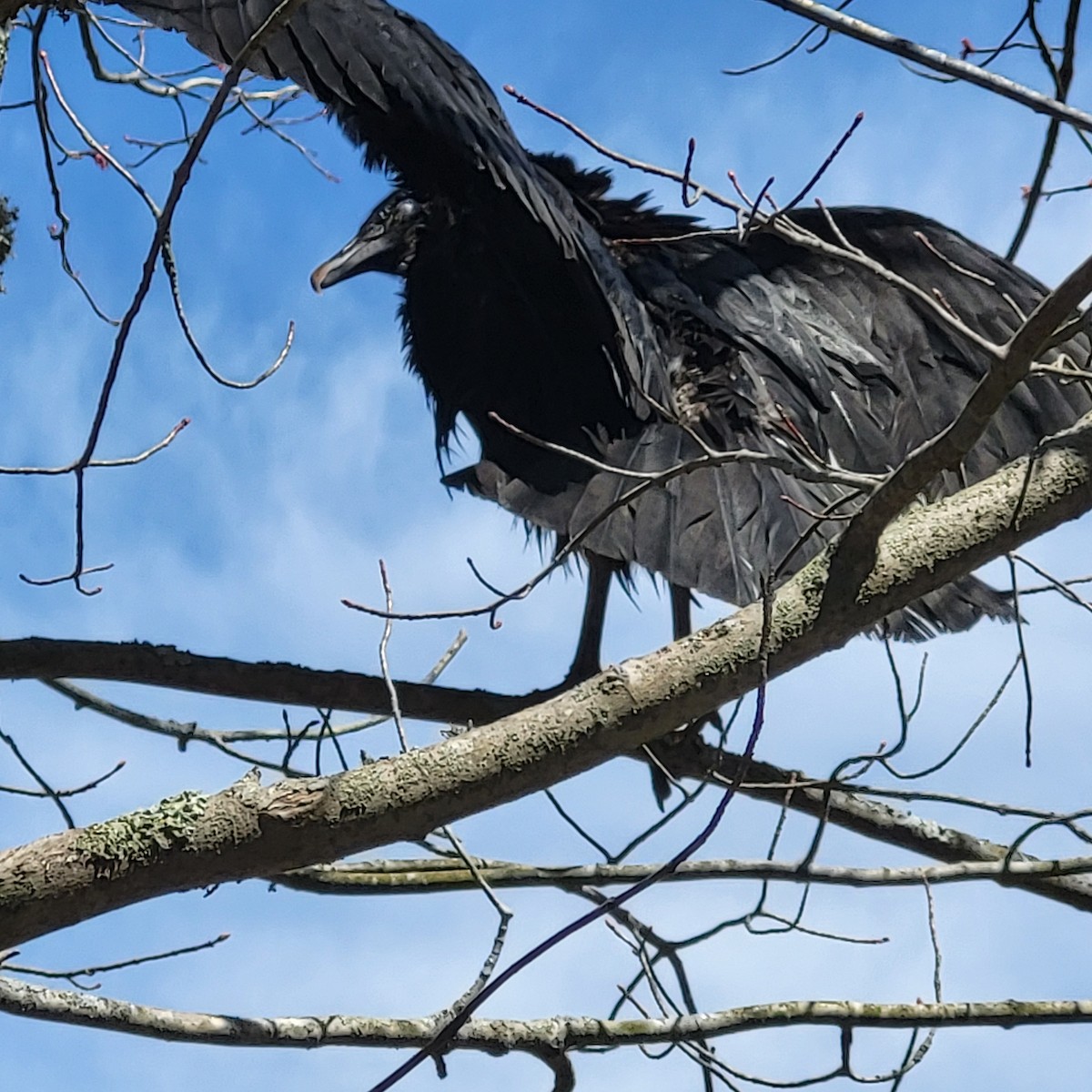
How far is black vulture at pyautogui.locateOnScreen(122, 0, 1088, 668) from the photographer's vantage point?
2682mm

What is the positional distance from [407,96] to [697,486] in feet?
3.06

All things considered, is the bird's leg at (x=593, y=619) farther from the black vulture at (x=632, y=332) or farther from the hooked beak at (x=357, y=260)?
the hooked beak at (x=357, y=260)

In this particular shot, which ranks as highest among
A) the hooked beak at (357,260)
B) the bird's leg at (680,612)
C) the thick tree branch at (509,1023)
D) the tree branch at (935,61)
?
the hooked beak at (357,260)

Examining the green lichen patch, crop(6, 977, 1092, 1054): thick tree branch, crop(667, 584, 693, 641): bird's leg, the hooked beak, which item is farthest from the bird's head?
the green lichen patch

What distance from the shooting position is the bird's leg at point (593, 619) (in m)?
3.62

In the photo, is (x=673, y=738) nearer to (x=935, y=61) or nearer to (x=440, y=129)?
(x=440, y=129)

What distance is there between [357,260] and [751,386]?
3.60 ft

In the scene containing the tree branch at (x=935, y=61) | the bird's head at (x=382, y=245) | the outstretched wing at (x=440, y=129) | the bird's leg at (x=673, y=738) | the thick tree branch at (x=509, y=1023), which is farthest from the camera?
the bird's head at (x=382, y=245)

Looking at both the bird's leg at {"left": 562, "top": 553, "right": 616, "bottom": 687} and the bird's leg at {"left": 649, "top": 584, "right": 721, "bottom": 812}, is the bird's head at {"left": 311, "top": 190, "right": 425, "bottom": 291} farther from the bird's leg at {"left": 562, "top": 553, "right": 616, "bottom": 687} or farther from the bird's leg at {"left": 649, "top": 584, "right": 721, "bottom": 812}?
the bird's leg at {"left": 649, "top": 584, "right": 721, "bottom": 812}

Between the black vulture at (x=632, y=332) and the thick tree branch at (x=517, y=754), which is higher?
the black vulture at (x=632, y=332)

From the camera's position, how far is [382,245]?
141 inches

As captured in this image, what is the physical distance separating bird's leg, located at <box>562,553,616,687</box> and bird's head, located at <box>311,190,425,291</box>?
871 mm

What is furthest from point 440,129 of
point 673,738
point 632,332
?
point 673,738

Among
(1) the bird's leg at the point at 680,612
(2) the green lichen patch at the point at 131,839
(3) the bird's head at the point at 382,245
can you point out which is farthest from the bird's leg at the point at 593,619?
(2) the green lichen patch at the point at 131,839
